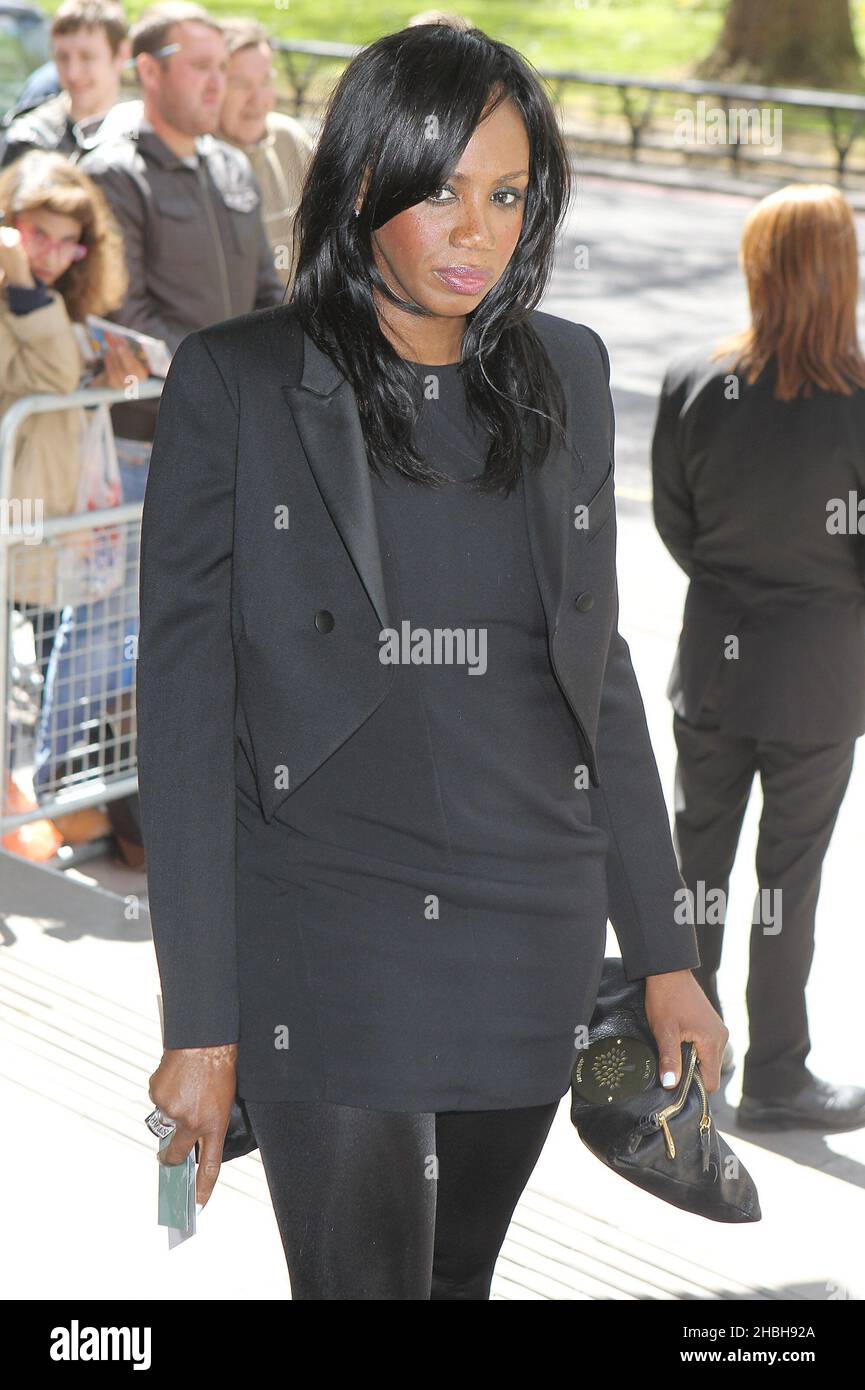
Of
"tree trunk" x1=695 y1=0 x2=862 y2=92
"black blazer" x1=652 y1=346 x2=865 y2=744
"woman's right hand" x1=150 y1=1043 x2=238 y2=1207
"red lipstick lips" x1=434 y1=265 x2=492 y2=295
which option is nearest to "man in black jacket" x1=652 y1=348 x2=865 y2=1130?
"black blazer" x1=652 y1=346 x2=865 y2=744

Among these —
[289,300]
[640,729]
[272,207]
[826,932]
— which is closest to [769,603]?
[826,932]

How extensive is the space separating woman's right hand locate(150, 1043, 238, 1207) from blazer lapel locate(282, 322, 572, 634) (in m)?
0.53

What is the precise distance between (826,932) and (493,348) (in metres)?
3.51

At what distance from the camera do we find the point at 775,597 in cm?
436

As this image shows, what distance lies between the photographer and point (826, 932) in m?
5.39

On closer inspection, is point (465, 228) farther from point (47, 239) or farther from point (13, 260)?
point (47, 239)

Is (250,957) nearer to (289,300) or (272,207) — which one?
(289,300)

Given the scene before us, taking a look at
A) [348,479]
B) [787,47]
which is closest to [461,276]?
[348,479]

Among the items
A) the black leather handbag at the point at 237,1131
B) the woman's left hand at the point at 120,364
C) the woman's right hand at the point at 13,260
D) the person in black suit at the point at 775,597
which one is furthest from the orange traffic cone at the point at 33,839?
the black leather handbag at the point at 237,1131

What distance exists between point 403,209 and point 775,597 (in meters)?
2.45

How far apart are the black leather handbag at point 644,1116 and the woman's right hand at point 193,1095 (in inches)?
18.4

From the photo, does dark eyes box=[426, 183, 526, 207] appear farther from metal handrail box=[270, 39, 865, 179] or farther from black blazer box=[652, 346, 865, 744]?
metal handrail box=[270, 39, 865, 179]

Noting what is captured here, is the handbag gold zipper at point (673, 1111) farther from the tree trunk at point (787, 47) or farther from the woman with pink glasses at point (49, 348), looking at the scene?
the tree trunk at point (787, 47)

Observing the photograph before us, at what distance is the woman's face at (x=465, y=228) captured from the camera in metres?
2.07
